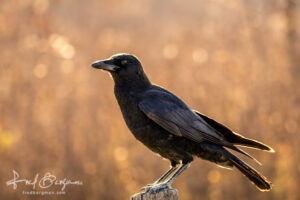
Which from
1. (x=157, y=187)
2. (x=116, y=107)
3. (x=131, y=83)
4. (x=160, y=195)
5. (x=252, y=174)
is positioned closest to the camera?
(x=160, y=195)

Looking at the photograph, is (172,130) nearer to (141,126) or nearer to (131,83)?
(141,126)

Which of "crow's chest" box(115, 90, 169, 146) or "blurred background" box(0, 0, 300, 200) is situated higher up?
"blurred background" box(0, 0, 300, 200)

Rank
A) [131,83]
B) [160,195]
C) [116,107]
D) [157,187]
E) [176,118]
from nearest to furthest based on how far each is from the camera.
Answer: [160,195]
[157,187]
[176,118]
[131,83]
[116,107]

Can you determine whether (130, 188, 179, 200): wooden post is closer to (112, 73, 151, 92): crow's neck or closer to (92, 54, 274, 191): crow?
(92, 54, 274, 191): crow

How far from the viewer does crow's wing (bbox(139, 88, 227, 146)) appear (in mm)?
4238

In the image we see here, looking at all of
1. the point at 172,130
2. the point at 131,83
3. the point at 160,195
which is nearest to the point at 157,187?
the point at 160,195

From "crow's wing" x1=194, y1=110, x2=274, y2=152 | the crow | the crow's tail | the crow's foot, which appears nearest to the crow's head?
the crow

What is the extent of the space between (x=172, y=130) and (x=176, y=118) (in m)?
0.13

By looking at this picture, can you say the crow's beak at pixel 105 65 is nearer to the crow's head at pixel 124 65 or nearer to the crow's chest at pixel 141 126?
Result: the crow's head at pixel 124 65

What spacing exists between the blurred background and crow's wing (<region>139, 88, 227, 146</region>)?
3.26 meters

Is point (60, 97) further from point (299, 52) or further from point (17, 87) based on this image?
point (299, 52)

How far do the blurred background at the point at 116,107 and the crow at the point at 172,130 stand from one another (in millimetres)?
Result: 3227

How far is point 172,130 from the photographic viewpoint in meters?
4.23

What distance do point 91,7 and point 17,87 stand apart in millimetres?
4226
